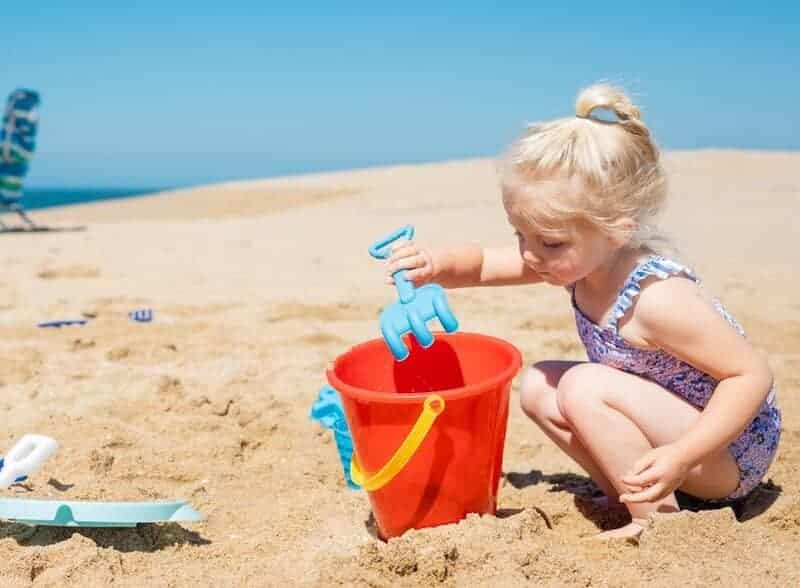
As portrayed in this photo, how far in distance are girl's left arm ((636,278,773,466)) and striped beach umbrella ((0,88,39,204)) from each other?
7934 millimetres

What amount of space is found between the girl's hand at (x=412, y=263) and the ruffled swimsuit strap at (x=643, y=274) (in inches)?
15.3

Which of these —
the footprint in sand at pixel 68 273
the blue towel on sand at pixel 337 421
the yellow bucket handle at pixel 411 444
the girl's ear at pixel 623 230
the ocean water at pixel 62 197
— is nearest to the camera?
the yellow bucket handle at pixel 411 444

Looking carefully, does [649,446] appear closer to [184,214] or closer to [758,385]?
[758,385]

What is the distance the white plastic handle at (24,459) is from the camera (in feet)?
5.35

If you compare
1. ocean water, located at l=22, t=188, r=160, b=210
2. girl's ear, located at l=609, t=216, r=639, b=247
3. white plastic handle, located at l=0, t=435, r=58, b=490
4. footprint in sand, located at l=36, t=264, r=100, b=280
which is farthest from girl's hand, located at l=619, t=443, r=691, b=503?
ocean water, located at l=22, t=188, r=160, b=210

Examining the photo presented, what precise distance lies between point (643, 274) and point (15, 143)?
26.1 feet

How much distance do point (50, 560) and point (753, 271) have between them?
Result: 3836 mm

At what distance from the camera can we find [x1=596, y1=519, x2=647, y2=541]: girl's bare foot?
1571mm

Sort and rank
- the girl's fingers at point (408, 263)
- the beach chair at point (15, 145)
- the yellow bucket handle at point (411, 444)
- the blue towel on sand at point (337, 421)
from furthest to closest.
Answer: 1. the beach chair at point (15, 145)
2. the blue towel on sand at point (337, 421)
3. the girl's fingers at point (408, 263)
4. the yellow bucket handle at point (411, 444)

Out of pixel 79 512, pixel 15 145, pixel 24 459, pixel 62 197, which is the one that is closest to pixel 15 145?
pixel 15 145

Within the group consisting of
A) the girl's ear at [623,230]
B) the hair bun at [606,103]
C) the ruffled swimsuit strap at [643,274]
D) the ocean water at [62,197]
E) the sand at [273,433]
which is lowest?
the ocean water at [62,197]

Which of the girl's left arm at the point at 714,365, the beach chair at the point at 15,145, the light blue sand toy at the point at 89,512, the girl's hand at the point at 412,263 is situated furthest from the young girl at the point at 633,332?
the beach chair at the point at 15,145

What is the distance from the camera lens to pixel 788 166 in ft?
40.1

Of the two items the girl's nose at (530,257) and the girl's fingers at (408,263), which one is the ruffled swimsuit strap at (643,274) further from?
the girl's fingers at (408,263)
